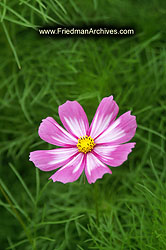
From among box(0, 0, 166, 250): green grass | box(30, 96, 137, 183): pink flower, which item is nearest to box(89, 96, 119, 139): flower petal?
box(30, 96, 137, 183): pink flower

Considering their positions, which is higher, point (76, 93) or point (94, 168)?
point (76, 93)

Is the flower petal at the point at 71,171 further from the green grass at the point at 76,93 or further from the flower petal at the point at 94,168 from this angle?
the green grass at the point at 76,93

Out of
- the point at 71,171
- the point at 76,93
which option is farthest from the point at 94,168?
the point at 76,93

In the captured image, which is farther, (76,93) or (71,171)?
(76,93)

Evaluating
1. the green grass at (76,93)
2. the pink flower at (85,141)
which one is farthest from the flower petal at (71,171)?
the green grass at (76,93)

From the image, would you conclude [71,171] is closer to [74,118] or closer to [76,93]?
[74,118]

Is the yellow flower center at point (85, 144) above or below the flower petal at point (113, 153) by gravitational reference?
above

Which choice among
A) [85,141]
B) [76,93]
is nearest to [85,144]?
[85,141]
